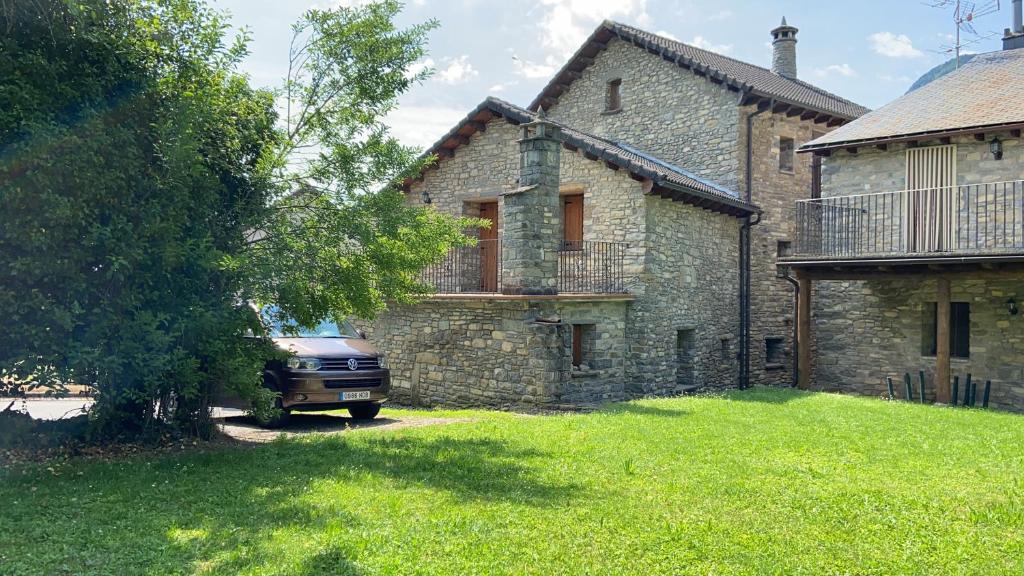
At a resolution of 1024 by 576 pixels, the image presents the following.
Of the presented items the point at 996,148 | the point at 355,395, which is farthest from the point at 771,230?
the point at 355,395

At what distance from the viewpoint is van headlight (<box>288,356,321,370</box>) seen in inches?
388

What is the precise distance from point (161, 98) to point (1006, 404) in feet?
48.9

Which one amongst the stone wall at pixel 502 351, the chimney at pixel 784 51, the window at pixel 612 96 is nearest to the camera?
the stone wall at pixel 502 351

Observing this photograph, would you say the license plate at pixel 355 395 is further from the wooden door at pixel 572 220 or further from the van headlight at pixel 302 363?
the wooden door at pixel 572 220

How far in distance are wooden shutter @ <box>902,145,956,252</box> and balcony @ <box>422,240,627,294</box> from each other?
17.9ft

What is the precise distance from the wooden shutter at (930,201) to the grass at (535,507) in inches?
245

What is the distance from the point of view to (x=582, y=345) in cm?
1366


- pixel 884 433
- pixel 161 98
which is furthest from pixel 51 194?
pixel 884 433

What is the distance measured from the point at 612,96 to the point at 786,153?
4540 millimetres

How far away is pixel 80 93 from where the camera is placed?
6543mm

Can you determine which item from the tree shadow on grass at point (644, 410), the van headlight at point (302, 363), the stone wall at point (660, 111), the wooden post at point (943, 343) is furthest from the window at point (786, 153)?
the van headlight at point (302, 363)

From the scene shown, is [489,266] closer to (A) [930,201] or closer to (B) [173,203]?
(A) [930,201]

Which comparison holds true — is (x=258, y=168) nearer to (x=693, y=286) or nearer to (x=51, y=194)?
(x=51, y=194)

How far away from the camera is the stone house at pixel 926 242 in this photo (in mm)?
13500
